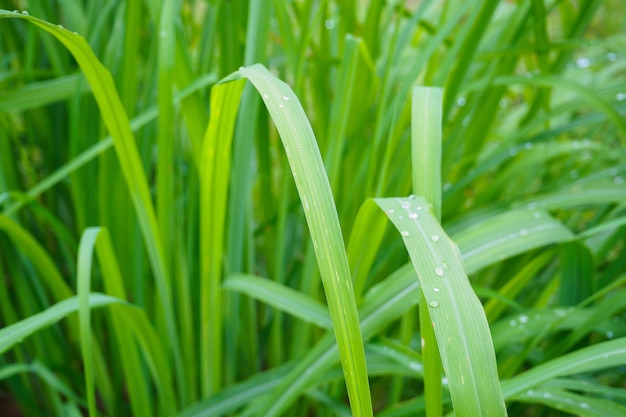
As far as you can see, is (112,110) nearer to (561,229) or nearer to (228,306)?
(228,306)

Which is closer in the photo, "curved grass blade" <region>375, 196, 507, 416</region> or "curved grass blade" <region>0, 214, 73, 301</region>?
"curved grass blade" <region>375, 196, 507, 416</region>

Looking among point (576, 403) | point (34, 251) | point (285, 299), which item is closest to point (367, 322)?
point (285, 299)

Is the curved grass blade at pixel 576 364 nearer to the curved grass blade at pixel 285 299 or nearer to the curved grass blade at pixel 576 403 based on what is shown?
the curved grass blade at pixel 576 403

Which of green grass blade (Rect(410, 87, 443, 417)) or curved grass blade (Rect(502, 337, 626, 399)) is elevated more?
green grass blade (Rect(410, 87, 443, 417))

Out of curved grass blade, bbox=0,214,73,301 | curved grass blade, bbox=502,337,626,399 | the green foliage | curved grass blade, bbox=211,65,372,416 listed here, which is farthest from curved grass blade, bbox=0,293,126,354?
curved grass blade, bbox=502,337,626,399

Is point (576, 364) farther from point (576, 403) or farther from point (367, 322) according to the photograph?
point (367, 322)

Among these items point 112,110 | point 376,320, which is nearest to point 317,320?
point 376,320

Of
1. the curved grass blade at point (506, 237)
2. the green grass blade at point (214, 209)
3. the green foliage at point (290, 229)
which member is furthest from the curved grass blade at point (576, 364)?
the green grass blade at point (214, 209)

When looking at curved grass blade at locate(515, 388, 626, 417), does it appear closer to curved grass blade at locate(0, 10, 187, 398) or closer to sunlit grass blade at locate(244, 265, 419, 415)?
sunlit grass blade at locate(244, 265, 419, 415)
